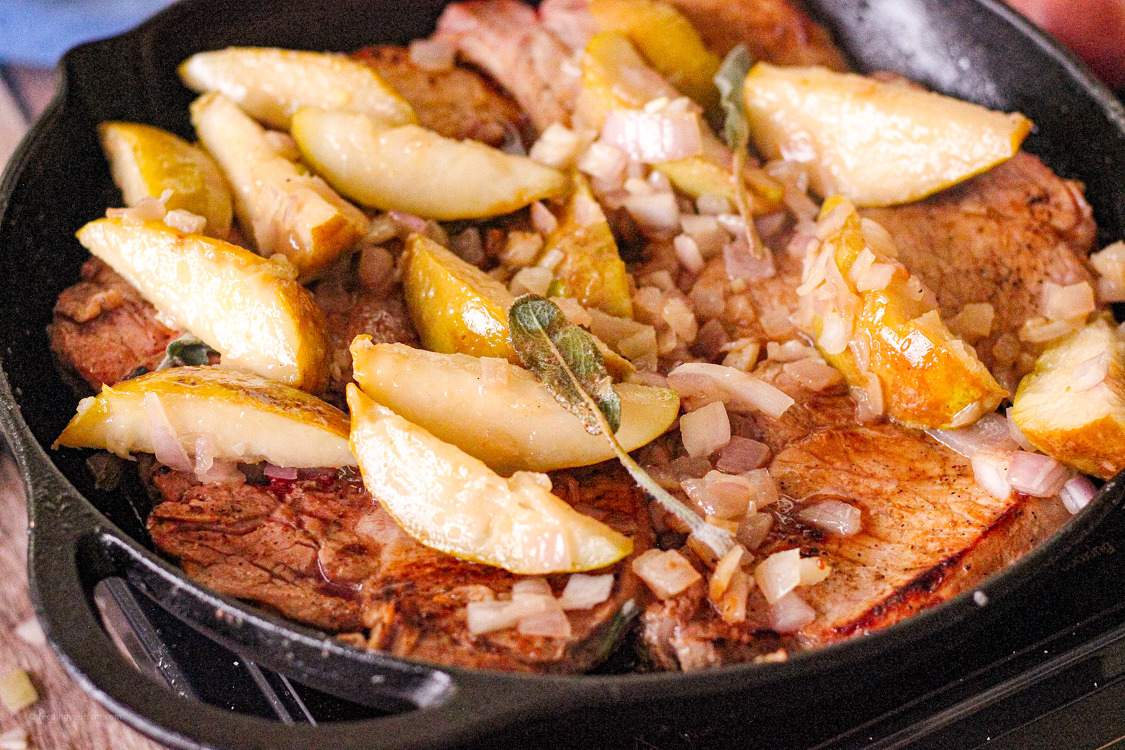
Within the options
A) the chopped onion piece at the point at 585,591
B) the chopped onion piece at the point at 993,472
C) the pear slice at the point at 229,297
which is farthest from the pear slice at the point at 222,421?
the chopped onion piece at the point at 993,472

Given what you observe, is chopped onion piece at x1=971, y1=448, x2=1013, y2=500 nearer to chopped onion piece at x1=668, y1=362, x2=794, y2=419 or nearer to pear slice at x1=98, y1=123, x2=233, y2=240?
chopped onion piece at x1=668, y1=362, x2=794, y2=419

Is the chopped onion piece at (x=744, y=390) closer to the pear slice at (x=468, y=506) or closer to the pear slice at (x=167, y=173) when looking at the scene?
the pear slice at (x=468, y=506)

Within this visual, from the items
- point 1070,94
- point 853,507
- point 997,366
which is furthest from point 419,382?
point 1070,94

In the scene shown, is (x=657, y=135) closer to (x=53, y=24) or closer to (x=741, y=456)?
(x=741, y=456)

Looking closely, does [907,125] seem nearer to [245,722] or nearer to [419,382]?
[419,382]

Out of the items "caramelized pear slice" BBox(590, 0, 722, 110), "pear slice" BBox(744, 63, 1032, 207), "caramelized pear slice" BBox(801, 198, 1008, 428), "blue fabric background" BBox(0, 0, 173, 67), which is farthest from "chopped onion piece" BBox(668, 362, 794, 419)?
"blue fabric background" BBox(0, 0, 173, 67)
